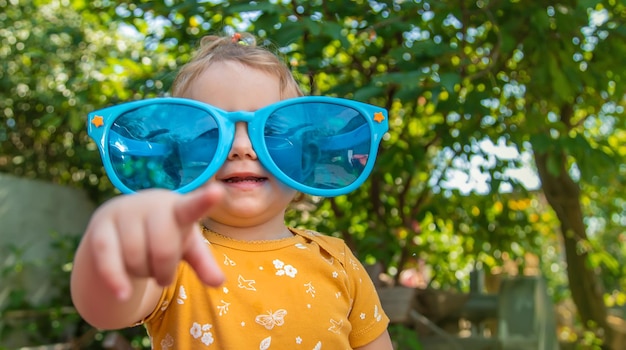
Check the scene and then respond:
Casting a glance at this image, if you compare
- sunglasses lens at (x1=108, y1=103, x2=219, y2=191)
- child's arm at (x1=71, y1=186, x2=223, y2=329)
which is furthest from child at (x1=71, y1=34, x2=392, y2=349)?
child's arm at (x1=71, y1=186, x2=223, y2=329)

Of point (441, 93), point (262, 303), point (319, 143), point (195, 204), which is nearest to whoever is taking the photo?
point (195, 204)

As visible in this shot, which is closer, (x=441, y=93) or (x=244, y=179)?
(x=244, y=179)

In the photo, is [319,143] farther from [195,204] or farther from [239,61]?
[195,204]

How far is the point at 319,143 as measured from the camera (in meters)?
1.36

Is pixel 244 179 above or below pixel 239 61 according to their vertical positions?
below

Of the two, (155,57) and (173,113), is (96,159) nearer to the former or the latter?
(155,57)

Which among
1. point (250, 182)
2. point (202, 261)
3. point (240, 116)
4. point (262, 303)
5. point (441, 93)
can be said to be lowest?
point (441, 93)

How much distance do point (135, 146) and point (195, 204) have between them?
62cm

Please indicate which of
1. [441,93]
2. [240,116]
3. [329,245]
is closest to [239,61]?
[240,116]

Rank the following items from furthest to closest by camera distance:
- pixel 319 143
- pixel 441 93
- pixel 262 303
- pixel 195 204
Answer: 1. pixel 441 93
2. pixel 319 143
3. pixel 262 303
4. pixel 195 204

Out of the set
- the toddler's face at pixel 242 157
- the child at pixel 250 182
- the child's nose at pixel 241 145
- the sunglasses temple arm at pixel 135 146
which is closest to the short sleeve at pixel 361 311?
the child at pixel 250 182

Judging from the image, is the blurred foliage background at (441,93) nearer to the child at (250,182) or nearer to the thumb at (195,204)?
the child at (250,182)

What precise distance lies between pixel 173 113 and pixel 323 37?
1.15 m

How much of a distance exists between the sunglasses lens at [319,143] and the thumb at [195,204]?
0.59 metres
